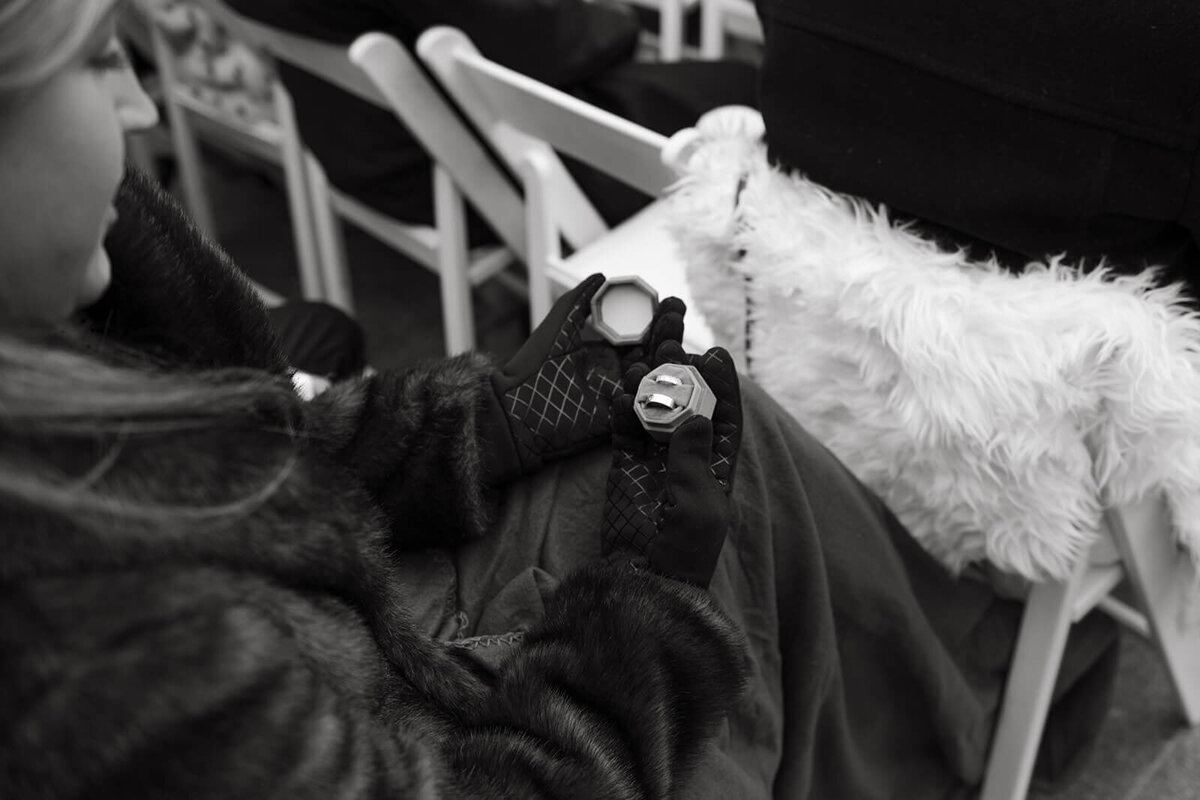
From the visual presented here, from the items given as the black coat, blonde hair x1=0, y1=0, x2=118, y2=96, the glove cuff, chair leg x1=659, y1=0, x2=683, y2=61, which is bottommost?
the glove cuff

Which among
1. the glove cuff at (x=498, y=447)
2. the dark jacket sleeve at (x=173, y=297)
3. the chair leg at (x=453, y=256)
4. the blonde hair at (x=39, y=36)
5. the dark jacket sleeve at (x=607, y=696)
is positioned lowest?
the dark jacket sleeve at (x=607, y=696)

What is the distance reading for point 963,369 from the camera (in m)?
0.81

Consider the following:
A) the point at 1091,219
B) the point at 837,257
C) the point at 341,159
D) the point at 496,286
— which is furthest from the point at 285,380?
the point at 496,286

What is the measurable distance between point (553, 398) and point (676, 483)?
126 mm

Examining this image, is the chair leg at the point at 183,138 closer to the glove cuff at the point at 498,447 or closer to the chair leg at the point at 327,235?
the chair leg at the point at 327,235

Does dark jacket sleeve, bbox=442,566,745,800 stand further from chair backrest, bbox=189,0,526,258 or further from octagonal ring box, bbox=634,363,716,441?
chair backrest, bbox=189,0,526,258

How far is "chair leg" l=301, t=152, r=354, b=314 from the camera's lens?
177 centimetres

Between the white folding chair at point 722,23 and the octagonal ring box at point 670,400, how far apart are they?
1.23 meters

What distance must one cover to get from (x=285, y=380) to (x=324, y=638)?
0.70 ft

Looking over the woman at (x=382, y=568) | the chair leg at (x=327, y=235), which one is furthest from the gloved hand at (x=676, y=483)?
the chair leg at (x=327, y=235)

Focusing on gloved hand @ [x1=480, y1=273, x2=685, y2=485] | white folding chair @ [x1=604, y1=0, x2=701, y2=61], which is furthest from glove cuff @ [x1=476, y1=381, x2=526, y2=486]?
white folding chair @ [x1=604, y1=0, x2=701, y2=61]

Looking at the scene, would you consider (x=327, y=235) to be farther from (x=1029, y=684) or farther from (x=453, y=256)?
(x=1029, y=684)

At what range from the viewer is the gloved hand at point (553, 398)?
0.80 meters

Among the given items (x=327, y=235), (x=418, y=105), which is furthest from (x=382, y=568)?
(x=327, y=235)
